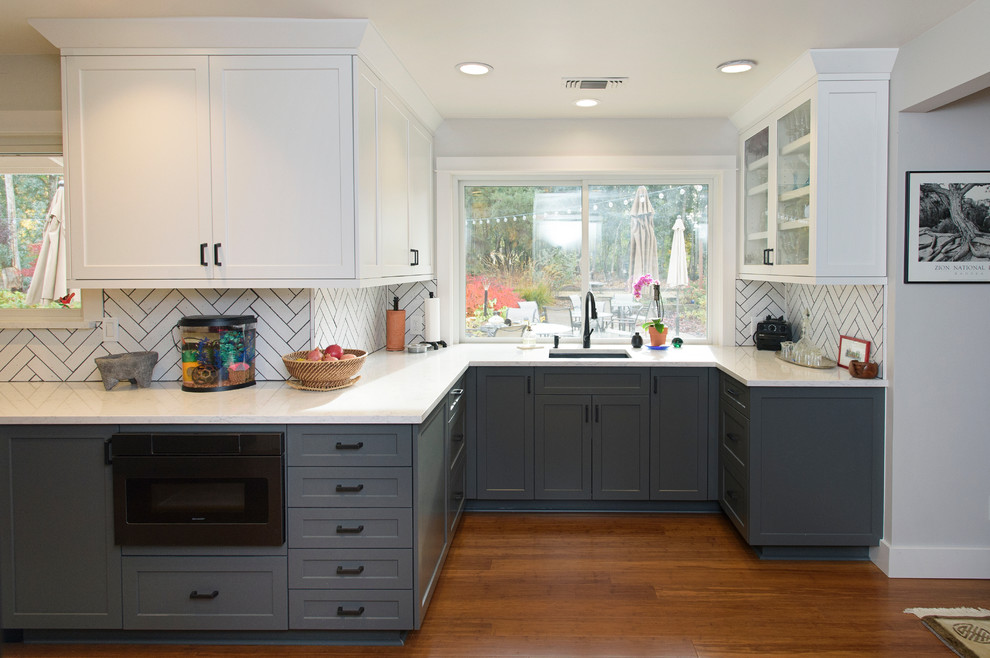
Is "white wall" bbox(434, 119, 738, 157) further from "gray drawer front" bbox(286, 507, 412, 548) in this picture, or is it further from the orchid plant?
"gray drawer front" bbox(286, 507, 412, 548)

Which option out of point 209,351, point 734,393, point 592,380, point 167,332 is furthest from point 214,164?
point 734,393

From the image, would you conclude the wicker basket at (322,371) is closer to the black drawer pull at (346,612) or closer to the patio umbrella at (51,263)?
the black drawer pull at (346,612)

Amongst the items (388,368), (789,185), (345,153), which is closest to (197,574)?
(388,368)

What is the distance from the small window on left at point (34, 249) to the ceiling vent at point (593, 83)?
2434 millimetres

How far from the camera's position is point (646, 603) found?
9.62ft

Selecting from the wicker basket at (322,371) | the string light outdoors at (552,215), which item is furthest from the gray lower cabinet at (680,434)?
the wicker basket at (322,371)

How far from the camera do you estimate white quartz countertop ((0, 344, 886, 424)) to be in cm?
249

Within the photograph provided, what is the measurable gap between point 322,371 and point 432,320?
1566 mm

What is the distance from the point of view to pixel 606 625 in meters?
2.75

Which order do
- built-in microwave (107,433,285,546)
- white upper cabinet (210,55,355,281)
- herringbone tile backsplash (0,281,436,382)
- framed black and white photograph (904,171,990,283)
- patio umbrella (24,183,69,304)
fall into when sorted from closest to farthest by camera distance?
1. built-in microwave (107,433,285,546)
2. white upper cabinet (210,55,355,281)
3. framed black and white photograph (904,171,990,283)
4. herringbone tile backsplash (0,281,436,382)
5. patio umbrella (24,183,69,304)

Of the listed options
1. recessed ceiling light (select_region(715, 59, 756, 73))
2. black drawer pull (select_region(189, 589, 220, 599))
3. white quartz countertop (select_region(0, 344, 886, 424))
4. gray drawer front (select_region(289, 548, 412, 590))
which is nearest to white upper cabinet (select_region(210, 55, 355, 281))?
white quartz countertop (select_region(0, 344, 886, 424))

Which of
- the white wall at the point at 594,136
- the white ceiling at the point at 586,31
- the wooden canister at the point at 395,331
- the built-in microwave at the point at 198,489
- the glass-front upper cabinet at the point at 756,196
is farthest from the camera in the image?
the white wall at the point at 594,136

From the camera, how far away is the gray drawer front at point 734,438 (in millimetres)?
3395

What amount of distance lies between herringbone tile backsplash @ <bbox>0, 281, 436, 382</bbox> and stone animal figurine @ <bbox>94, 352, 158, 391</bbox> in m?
0.19
